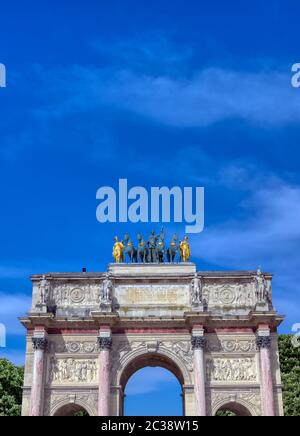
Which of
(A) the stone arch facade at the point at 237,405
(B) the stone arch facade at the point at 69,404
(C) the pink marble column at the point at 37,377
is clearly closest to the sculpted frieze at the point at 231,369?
(A) the stone arch facade at the point at 237,405

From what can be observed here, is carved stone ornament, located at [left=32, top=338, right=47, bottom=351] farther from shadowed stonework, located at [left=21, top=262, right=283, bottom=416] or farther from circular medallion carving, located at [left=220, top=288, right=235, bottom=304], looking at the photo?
circular medallion carving, located at [left=220, top=288, right=235, bottom=304]

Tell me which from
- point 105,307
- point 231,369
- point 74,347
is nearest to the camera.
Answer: point 231,369

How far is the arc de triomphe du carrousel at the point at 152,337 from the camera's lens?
1499 inches

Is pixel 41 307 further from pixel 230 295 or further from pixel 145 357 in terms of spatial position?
pixel 230 295

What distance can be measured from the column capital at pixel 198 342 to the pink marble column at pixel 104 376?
17.2ft

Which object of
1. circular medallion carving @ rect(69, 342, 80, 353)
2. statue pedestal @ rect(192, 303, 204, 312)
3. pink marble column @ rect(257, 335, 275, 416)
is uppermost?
statue pedestal @ rect(192, 303, 204, 312)

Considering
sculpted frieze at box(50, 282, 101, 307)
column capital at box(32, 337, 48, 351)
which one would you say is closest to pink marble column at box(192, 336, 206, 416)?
sculpted frieze at box(50, 282, 101, 307)

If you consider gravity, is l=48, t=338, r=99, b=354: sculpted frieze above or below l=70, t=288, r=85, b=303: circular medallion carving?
below

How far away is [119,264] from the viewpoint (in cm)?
4181

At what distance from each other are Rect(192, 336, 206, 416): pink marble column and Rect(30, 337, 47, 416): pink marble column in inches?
371

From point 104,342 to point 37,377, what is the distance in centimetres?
457

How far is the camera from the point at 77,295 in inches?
1604

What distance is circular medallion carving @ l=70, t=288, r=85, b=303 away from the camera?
40625mm

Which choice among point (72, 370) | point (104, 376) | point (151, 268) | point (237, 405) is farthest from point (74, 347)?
point (237, 405)
